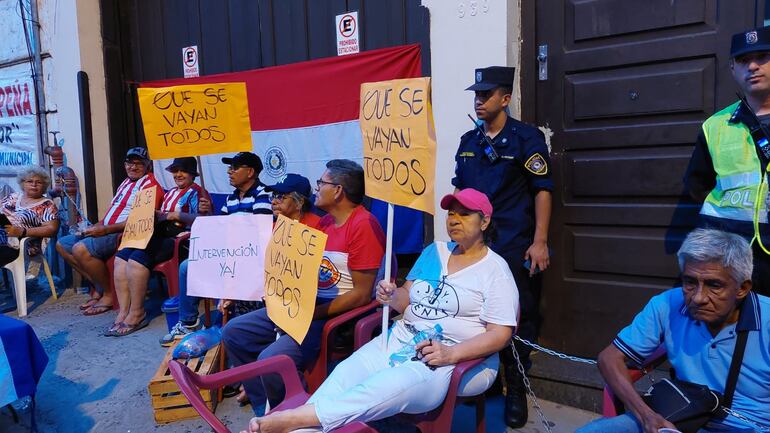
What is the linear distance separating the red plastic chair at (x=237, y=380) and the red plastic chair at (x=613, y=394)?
0.88 m

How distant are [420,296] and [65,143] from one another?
18.2 ft

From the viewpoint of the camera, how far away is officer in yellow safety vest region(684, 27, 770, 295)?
7.35ft

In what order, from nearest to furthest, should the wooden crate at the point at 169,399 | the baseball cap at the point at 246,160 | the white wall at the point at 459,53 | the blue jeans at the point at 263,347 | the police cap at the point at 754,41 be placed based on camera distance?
1. the police cap at the point at 754,41
2. the blue jeans at the point at 263,347
3. the wooden crate at the point at 169,399
4. the white wall at the point at 459,53
5. the baseball cap at the point at 246,160

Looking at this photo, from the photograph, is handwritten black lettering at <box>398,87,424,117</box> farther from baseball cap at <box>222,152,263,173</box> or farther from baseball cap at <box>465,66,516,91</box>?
baseball cap at <box>222,152,263,173</box>

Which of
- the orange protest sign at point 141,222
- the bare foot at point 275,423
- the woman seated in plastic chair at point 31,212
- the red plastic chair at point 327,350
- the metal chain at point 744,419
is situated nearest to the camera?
the metal chain at point 744,419

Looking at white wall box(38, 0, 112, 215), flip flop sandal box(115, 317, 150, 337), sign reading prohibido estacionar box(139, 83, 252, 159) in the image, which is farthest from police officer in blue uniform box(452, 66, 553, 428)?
white wall box(38, 0, 112, 215)

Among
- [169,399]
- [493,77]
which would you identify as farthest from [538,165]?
[169,399]

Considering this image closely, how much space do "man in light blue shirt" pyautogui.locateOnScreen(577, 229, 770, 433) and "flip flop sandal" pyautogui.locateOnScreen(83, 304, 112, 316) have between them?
4789 millimetres

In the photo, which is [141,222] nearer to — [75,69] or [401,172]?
[75,69]

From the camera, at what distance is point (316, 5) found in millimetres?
4902

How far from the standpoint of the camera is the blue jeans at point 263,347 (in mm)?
2732

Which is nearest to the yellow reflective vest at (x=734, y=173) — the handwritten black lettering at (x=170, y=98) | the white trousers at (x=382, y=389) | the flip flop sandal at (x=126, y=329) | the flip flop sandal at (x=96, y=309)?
the white trousers at (x=382, y=389)

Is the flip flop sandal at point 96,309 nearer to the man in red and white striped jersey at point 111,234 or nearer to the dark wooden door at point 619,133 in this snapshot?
the man in red and white striped jersey at point 111,234

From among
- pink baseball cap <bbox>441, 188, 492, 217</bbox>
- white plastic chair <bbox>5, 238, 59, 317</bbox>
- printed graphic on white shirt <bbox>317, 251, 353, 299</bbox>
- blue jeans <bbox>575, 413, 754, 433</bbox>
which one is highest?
pink baseball cap <bbox>441, 188, 492, 217</bbox>
